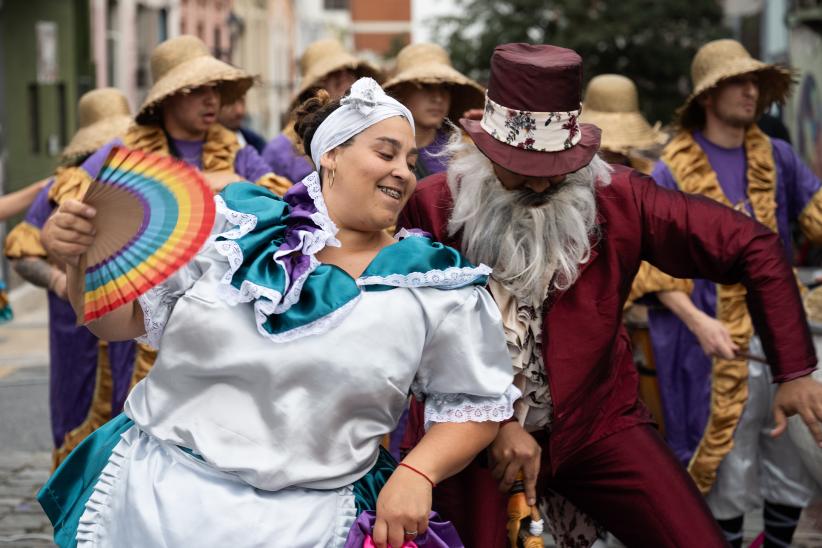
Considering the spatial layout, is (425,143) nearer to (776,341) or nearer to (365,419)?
(776,341)

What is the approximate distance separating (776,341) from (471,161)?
3.04 ft

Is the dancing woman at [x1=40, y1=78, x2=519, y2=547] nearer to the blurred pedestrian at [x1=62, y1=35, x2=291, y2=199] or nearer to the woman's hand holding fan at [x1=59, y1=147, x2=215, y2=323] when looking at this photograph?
the woman's hand holding fan at [x1=59, y1=147, x2=215, y2=323]

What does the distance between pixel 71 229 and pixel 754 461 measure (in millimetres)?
3460

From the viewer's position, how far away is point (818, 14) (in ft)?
47.2

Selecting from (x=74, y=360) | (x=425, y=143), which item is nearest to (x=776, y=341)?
(x=425, y=143)

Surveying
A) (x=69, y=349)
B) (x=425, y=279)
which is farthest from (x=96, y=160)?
(x=425, y=279)

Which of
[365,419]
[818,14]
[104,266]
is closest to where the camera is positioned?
[104,266]

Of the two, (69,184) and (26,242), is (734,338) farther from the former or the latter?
(26,242)

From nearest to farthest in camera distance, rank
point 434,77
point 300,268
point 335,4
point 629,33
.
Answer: point 300,268 < point 434,77 < point 629,33 < point 335,4

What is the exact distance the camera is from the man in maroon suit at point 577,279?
3.40 m

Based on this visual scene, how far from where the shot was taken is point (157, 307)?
2.90 metres

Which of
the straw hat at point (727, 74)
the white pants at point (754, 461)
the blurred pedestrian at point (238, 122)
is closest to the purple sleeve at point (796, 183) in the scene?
the straw hat at point (727, 74)

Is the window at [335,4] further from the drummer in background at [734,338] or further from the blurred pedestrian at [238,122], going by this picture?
the drummer in background at [734,338]

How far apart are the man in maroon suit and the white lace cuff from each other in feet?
2.91
